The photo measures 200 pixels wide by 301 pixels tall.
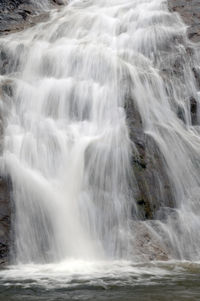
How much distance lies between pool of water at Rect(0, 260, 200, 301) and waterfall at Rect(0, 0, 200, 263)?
17.8 inches

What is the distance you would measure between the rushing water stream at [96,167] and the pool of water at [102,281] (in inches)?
0.6

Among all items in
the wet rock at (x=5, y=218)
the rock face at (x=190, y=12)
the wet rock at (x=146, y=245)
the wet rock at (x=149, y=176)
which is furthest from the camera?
the rock face at (x=190, y=12)

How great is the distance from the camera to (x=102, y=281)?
5.13 m

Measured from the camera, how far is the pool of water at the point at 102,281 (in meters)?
4.50

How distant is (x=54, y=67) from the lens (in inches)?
432

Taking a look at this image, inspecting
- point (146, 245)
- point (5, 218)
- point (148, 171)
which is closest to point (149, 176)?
point (148, 171)

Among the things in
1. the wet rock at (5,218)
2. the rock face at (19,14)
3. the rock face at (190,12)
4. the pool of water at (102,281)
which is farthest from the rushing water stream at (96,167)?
the rock face at (19,14)

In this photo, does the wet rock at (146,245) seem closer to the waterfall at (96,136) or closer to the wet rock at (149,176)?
the waterfall at (96,136)

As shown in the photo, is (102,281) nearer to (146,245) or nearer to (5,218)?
(146,245)

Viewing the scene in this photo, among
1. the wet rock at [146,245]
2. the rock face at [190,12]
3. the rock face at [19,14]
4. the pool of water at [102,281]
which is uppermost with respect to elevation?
the rock face at [19,14]

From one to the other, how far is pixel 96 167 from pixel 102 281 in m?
2.74

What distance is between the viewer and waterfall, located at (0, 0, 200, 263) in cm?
670

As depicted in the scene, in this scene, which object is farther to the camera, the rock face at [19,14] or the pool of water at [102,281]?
the rock face at [19,14]

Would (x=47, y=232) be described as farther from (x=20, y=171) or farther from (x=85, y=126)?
(x=85, y=126)
